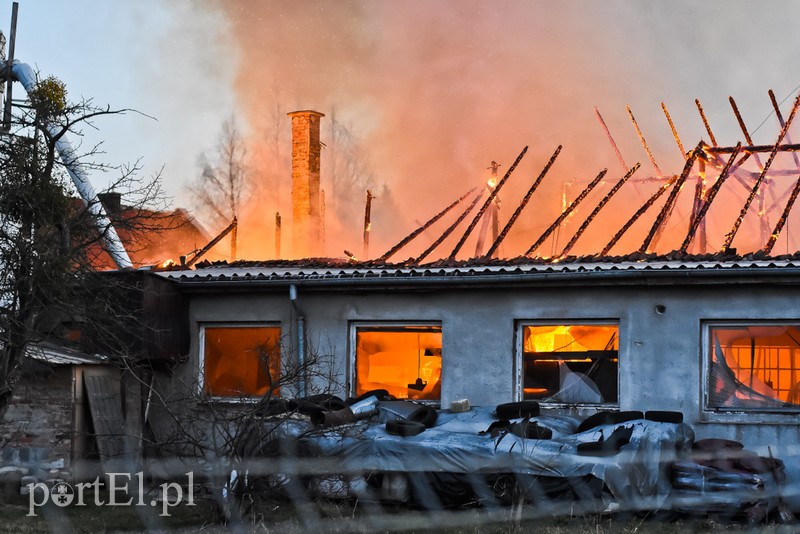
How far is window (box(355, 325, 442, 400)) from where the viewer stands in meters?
13.7

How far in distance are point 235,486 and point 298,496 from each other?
1.35 m

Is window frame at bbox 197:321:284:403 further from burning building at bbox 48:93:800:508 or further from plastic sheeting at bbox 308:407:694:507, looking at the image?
plastic sheeting at bbox 308:407:694:507

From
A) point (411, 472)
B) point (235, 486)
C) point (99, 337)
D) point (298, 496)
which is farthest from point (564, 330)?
point (99, 337)

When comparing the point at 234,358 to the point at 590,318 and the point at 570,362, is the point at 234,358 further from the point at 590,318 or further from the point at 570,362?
the point at 590,318

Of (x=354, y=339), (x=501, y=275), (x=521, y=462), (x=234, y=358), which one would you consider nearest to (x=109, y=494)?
(x=234, y=358)

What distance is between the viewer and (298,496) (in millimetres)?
11195

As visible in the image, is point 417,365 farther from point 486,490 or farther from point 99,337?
point 99,337

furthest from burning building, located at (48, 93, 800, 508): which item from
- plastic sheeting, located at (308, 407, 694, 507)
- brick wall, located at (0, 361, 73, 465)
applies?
brick wall, located at (0, 361, 73, 465)

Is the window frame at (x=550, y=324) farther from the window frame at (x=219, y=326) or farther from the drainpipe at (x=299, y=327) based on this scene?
the window frame at (x=219, y=326)

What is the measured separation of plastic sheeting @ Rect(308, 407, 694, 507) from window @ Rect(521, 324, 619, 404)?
909 millimetres

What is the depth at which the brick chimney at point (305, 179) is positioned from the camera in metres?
25.4

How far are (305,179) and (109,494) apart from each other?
14061 millimetres

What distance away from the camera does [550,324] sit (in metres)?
13.1

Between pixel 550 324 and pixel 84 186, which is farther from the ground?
pixel 84 186
